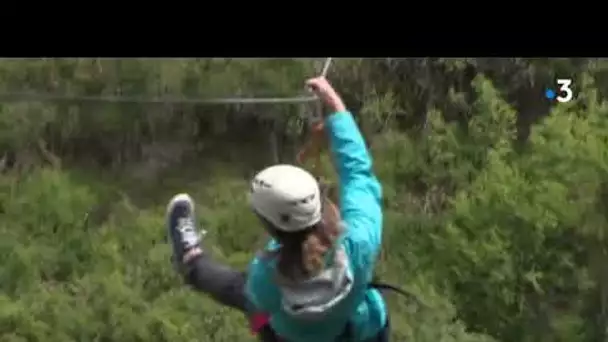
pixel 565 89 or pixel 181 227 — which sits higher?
pixel 565 89

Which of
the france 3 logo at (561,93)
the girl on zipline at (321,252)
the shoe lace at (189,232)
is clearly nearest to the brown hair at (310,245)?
the girl on zipline at (321,252)

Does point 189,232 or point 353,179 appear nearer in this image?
point 353,179

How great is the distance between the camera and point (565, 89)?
1271mm

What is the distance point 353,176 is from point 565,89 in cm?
34

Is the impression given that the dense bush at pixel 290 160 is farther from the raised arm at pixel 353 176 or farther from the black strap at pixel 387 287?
the raised arm at pixel 353 176

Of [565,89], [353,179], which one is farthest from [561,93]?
[353,179]

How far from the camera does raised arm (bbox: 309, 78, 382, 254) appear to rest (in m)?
1.11

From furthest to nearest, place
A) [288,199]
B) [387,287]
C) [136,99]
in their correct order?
[136,99] → [387,287] → [288,199]

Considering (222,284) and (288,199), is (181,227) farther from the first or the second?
(288,199)
